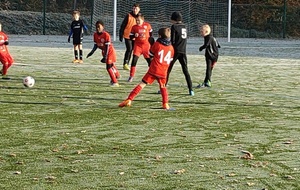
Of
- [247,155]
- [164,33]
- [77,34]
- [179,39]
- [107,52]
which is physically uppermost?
[164,33]

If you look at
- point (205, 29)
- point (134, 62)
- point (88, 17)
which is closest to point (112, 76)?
point (134, 62)

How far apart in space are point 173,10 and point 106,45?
1156 inches

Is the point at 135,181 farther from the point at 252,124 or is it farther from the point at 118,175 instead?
the point at 252,124

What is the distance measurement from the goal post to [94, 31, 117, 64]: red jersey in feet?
77.7

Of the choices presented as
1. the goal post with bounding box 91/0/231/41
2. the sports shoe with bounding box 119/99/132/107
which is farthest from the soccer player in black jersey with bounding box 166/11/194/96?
the goal post with bounding box 91/0/231/41

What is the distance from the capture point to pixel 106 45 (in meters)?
18.7

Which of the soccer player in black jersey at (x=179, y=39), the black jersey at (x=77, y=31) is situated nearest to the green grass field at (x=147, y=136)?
the soccer player in black jersey at (x=179, y=39)

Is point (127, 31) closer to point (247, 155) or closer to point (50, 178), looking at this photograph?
point (247, 155)

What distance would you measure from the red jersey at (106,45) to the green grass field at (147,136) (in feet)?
2.41

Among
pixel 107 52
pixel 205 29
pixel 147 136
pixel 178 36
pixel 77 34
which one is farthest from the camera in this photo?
pixel 77 34

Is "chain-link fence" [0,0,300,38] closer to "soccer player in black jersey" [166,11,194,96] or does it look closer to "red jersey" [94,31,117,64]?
"red jersey" [94,31,117,64]

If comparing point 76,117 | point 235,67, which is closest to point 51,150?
point 76,117

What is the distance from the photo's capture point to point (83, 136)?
37.0 feet

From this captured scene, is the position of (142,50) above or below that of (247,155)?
above
